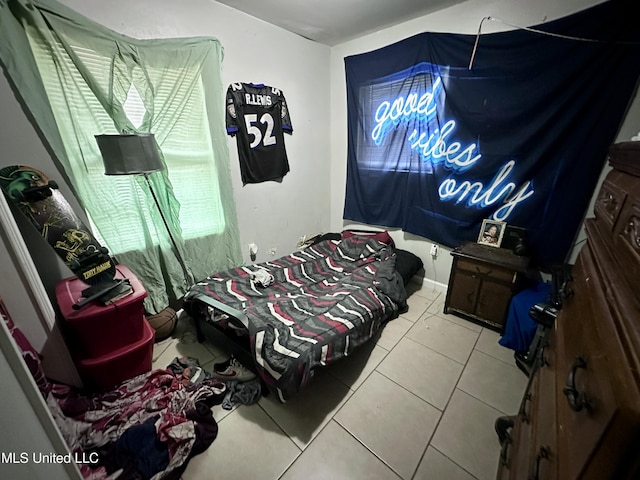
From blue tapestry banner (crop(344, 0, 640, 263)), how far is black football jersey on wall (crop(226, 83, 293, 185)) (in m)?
0.88

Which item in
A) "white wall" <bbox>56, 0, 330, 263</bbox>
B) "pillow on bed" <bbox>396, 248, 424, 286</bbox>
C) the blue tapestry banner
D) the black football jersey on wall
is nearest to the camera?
the blue tapestry banner

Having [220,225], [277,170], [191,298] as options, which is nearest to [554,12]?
[277,170]

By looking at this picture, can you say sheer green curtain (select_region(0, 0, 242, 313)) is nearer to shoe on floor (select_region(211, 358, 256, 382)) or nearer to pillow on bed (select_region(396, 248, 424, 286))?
shoe on floor (select_region(211, 358, 256, 382))

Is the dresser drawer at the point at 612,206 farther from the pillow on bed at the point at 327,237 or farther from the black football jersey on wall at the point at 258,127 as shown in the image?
the black football jersey on wall at the point at 258,127

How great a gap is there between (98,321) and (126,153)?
976mm

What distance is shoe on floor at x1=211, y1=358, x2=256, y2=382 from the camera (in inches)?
63.2

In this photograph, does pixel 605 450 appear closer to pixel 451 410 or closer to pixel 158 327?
pixel 451 410

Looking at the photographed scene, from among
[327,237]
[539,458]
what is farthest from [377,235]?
[539,458]

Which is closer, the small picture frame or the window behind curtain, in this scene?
the window behind curtain

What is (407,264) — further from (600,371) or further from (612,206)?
(600,371)

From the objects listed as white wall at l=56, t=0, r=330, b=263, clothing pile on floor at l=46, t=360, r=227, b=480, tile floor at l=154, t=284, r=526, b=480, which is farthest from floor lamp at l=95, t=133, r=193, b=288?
tile floor at l=154, t=284, r=526, b=480

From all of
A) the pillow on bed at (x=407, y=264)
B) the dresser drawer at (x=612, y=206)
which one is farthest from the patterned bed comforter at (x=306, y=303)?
the dresser drawer at (x=612, y=206)

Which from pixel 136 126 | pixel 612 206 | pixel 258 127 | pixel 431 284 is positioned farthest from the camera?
pixel 431 284

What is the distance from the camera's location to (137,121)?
5.79 feet
